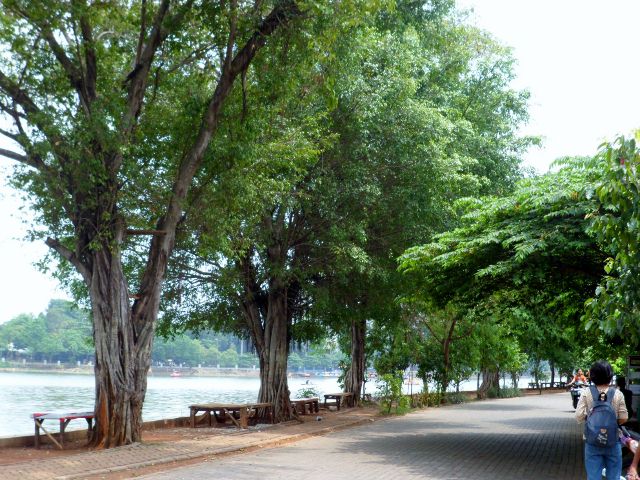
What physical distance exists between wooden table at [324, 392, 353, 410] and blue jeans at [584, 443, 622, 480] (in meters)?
19.9

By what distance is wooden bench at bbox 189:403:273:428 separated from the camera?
18578mm

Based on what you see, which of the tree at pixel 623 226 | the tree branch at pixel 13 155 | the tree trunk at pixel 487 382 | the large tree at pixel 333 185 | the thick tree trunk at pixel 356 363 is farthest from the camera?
the tree trunk at pixel 487 382

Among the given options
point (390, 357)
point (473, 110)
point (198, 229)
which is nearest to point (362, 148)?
point (198, 229)

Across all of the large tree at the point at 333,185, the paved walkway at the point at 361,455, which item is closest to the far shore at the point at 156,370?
the large tree at the point at 333,185

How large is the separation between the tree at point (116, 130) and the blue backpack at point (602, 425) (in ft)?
30.0

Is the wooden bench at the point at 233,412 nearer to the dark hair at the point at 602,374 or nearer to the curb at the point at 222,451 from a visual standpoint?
the curb at the point at 222,451

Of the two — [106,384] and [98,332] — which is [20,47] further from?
[106,384]

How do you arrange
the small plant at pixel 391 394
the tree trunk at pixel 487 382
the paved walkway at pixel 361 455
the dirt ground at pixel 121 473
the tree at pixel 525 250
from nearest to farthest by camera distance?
the paved walkway at pixel 361 455 < the dirt ground at pixel 121 473 < the tree at pixel 525 250 < the small plant at pixel 391 394 < the tree trunk at pixel 487 382

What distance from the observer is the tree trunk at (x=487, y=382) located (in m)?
38.5

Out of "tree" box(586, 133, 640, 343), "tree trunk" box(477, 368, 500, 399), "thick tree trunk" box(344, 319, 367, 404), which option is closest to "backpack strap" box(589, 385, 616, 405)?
"tree" box(586, 133, 640, 343)

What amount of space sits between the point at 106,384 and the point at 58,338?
89391 mm

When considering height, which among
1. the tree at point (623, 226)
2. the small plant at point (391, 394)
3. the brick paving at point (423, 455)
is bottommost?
the brick paving at point (423, 455)

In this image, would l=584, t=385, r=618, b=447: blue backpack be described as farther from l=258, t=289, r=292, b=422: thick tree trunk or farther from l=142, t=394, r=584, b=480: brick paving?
l=258, t=289, r=292, b=422: thick tree trunk

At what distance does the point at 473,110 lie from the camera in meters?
25.7
